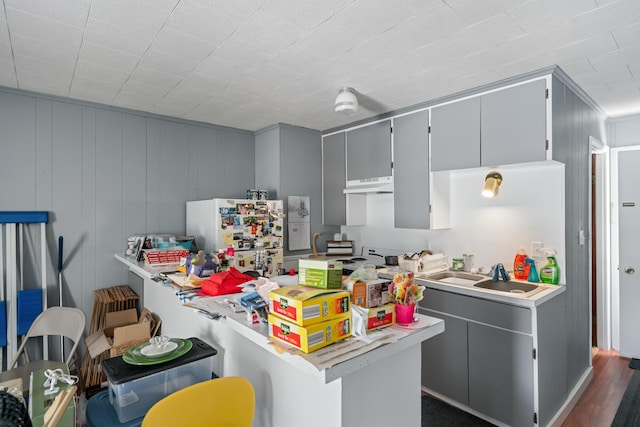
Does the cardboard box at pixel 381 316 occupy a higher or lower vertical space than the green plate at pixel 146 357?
higher

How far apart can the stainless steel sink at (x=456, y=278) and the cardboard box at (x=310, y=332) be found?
5.93ft

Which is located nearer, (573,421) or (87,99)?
(573,421)

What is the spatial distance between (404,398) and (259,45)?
202 centimetres

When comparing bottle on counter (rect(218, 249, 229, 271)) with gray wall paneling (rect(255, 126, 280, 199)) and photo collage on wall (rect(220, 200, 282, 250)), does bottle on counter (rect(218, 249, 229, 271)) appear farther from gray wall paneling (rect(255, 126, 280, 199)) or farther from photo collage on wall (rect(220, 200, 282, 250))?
gray wall paneling (rect(255, 126, 280, 199))

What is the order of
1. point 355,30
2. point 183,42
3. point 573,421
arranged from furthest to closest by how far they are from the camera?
point 573,421 < point 183,42 < point 355,30

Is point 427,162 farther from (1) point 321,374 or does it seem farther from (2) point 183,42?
(1) point 321,374

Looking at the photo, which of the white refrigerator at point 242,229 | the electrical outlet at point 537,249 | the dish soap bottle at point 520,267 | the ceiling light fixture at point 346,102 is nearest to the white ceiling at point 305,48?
the ceiling light fixture at point 346,102

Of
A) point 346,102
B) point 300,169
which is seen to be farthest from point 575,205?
point 300,169

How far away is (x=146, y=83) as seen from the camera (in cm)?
274

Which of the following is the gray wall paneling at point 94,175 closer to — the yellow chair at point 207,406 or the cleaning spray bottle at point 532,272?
the yellow chair at point 207,406

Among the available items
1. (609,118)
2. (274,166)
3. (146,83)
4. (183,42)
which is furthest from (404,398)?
(609,118)

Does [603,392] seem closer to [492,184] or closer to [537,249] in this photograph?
[537,249]

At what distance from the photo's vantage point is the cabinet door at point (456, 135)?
2.83 m

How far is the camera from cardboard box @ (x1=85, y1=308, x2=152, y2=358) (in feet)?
7.92
